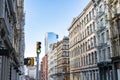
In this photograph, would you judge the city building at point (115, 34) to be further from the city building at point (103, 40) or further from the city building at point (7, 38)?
the city building at point (7, 38)

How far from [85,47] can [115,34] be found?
71.9 feet

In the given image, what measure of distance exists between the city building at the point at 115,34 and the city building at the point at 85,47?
33.3 ft

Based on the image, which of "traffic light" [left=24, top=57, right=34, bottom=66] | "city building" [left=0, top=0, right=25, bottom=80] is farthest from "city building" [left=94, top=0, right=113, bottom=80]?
"traffic light" [left=24, top=57, right=34, bottom=66]

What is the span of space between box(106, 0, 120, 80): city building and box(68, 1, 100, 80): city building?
10143mm

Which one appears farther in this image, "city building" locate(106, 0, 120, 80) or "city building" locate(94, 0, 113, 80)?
"city building" locate(94, 0, 113, 80)

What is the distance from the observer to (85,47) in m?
64.9

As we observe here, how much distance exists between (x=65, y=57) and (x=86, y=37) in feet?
140

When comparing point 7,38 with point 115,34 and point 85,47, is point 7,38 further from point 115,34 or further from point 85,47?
point 85,47

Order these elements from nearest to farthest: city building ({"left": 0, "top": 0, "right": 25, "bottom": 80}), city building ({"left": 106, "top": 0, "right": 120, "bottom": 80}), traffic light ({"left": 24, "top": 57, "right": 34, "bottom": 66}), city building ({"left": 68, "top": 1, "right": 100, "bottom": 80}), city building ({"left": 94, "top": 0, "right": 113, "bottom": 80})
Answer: city building ({"left": 0, "top": 0, "right": 25, "bottom": 80}), traffic light ({"left": 24, "top": 57, "right": 34, "bottom": 66}), city building ({"left": 106, "top": 0, "right": 120, "bottom": 80}), city building ({"left": 94, "top": 0, "right": 113, "bottom": 80}), city building ({"left": 68, "top": 1, "right": 100, "bottom": 80})

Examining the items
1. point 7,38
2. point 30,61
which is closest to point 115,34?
point 30,61

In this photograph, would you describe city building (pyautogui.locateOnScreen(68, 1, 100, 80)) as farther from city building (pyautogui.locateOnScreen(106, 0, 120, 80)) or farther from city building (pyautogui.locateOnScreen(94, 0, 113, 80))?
city building (pyautogui.locateOnScreen(106, 0, 120, 80))

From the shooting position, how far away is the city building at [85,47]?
→ 56812 mm

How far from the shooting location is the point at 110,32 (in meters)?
45.7

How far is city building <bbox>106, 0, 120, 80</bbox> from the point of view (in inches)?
1666
